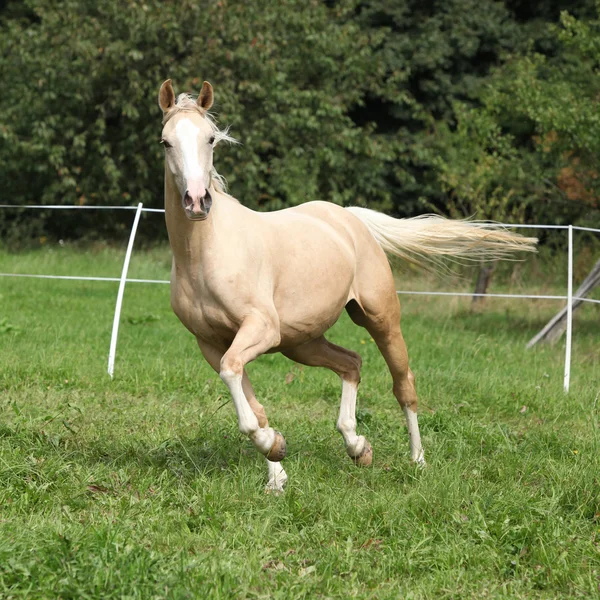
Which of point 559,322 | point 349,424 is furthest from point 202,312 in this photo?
point 559,322

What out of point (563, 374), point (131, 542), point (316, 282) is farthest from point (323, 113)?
point (131, 542)

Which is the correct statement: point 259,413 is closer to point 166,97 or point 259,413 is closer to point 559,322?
point 166,97

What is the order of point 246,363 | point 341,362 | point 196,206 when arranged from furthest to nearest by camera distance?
1. point 341,362
2. point 246,363
3. point 196,206

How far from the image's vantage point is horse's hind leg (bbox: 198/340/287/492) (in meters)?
4.45

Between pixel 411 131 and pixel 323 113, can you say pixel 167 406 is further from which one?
pixel 411 131

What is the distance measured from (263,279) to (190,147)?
0.84 metres

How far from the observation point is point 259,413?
445 cm

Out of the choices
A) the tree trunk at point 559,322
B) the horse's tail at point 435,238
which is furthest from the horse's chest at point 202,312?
the tree trunk at point 559,322

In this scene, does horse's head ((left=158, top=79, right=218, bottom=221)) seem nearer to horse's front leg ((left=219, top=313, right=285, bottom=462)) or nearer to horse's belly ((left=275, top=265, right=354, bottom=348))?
horse's front leg ((left=219, top=313, right=285, bottom=462))

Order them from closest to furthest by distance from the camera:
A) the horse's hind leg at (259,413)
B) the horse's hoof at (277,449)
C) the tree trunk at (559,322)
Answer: the horse's hoof at (277,449), the horse's hind leg at (259,413), the tree trunk at (559,322)

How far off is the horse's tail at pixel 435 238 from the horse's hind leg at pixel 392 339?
1.64 feet

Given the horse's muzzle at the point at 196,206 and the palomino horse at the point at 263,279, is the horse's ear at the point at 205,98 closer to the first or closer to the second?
the palomino horse at the point at 263,279

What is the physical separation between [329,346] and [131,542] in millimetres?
2280

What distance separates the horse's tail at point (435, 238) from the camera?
581cm
